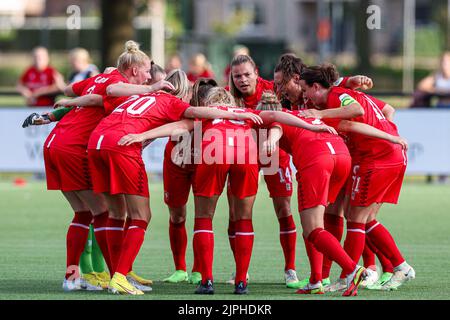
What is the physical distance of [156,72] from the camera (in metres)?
9.39

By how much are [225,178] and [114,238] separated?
1050 millimetres

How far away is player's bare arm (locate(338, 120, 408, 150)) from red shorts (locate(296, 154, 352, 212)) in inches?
11.2

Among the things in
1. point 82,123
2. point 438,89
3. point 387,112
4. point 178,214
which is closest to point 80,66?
point 438,89

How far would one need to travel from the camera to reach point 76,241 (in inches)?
353

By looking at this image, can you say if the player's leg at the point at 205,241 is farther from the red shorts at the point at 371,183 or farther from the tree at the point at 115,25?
the tree at the point at 115,25

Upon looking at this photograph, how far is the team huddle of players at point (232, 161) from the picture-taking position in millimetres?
8484

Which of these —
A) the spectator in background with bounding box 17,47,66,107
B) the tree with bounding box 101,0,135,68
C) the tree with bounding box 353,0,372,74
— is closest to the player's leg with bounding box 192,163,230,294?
the spectator in background with bounding box 17,47,66,107

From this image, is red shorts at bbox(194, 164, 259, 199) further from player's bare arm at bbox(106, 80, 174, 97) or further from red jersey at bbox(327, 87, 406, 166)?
red jersey at bbox(327, 87, 406, 166)

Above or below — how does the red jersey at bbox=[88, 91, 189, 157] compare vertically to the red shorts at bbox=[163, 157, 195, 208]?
above

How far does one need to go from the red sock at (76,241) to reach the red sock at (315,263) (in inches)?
73.5

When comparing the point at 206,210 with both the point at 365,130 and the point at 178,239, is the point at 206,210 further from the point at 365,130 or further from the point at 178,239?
the point at 365,130

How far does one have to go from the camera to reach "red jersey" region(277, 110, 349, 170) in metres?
8.57
